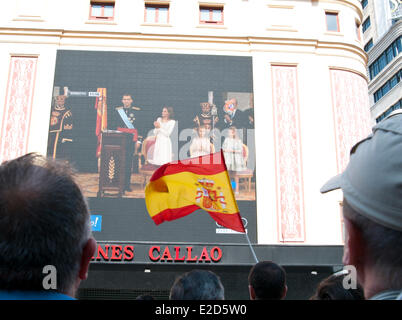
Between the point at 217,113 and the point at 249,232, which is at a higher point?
the point at 217,113

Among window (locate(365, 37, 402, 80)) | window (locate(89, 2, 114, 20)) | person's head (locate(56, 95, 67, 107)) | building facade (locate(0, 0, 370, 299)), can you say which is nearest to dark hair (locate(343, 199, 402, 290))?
building facade (locate(0, 0, 370, 299))

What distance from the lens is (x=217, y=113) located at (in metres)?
17.5

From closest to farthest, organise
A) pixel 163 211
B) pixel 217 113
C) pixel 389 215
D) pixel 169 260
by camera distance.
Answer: pixel 389 215 < pixel 163 211 < pixel 169 260 < pixel 217 113

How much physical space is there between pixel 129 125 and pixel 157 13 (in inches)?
220

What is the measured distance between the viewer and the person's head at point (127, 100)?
17469 mm

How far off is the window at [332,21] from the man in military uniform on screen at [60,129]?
12098mm

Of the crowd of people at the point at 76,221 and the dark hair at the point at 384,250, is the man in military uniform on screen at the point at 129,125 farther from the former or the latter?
the dark hair at the point at 384,250

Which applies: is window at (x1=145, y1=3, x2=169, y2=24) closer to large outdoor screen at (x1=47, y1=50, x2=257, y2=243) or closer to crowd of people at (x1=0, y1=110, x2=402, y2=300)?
large outdoor screen at (x1=47, y1=50, x2=257, y2=243)

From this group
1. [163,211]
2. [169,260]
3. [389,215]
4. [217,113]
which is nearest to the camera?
[389,215]

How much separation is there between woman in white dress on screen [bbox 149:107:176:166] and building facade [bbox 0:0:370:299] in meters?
0.46
